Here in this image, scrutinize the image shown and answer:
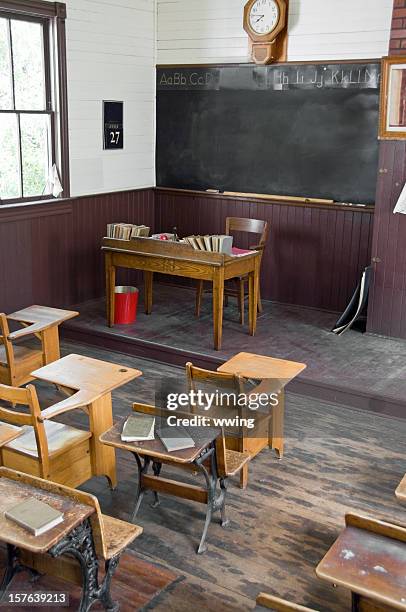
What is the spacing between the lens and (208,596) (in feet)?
11.9

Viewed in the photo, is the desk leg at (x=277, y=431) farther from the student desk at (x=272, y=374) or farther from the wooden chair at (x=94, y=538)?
the wooden chair at (x=94, y=538)

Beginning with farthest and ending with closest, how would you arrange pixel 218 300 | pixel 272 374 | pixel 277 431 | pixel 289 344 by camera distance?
1. pixel 289 344
2. pixel 218 300
3. pixel 277 431
4. pixel 272 374

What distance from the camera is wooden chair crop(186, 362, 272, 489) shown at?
435 cm

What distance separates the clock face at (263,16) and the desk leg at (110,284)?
116 inches

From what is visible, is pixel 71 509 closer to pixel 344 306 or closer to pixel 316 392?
pixel 316 392

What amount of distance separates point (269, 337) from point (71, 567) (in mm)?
4055

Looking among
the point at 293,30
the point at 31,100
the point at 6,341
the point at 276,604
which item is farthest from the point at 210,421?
the point at 293,30

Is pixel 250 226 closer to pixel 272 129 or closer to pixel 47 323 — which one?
pixel 272 129

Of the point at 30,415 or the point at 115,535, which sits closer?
the point at 115,535

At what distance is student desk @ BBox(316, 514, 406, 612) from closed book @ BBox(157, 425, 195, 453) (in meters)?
1.01

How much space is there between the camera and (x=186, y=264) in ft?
22.2

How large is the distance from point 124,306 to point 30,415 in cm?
372

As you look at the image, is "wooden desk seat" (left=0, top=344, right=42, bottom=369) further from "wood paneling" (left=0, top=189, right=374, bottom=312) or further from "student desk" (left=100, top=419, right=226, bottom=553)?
"student desk" (left=100, top=419, right=226, bottom=553)

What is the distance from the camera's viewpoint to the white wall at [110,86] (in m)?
7.79
